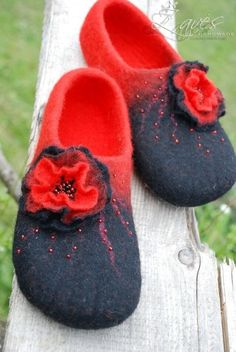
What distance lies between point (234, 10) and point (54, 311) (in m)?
3.54

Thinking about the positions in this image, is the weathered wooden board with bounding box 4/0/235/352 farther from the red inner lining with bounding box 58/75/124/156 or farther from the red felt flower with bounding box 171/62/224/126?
the red felt flower with bounding box 171/62/224/126

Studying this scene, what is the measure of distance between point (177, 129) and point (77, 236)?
41 cm

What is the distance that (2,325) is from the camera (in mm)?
1354

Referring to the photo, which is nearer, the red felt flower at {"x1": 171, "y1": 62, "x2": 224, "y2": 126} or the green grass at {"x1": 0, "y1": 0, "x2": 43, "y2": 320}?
the red felt flower at {"x1": 171, "y1": 62, "x2": 224, "y2": 126}

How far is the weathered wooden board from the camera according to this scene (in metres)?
1.15

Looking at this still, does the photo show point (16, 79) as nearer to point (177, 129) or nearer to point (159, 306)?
point (177, 129)

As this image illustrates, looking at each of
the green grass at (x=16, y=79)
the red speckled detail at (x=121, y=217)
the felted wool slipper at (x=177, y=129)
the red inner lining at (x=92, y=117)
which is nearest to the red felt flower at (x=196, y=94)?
the felted wool slipper at (x=177, y=129)

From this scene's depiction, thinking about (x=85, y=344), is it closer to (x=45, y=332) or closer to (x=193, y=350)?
(x=45, y=332)

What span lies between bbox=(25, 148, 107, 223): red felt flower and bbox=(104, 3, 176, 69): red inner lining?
0.57 m

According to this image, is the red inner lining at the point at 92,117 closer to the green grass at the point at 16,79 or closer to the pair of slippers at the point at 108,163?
the pair of slippers at the point at 108,163

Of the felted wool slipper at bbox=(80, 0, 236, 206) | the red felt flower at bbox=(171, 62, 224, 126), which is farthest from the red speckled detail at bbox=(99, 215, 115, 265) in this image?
the red felt flower at bbox=(171, 62, 224, 126)

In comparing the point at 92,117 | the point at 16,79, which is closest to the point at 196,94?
the point at 92,117

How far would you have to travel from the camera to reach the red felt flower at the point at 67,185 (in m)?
1.18

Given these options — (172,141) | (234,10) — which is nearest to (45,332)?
(172,141)
